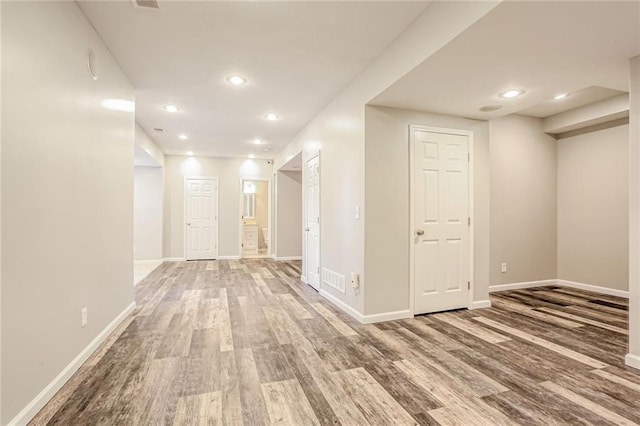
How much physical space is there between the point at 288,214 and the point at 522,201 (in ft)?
16.6

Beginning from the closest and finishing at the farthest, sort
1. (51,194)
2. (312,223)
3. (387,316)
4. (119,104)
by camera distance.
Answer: (51,194) < (119,104) < (387,316) < (312,223)

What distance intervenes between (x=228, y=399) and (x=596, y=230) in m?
5.41

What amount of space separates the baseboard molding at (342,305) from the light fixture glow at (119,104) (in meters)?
3.07

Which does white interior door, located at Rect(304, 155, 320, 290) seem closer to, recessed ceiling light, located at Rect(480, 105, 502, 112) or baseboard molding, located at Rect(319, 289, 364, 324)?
baseboard molding, located at Rect(319, 289, 364, 324)

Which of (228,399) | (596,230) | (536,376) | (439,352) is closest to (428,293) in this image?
(439,352)

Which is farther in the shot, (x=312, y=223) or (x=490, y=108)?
(x=312, y=223)

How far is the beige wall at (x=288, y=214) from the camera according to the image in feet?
26.4

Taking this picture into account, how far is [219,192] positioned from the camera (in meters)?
8.16

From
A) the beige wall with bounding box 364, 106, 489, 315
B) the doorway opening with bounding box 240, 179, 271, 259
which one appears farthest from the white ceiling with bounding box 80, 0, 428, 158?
the doorway opening with bounding box 240, 179, 271, 259

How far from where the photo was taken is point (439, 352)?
2.58m

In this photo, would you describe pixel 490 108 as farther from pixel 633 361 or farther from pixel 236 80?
pixel 236 80

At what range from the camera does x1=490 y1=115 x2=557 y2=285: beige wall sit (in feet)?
15.7

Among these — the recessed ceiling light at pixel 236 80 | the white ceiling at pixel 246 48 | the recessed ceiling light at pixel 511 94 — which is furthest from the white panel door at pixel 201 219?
the recessed ceiling light at pixel 511 94

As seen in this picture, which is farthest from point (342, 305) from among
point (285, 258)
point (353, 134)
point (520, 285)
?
point (285, 258)
